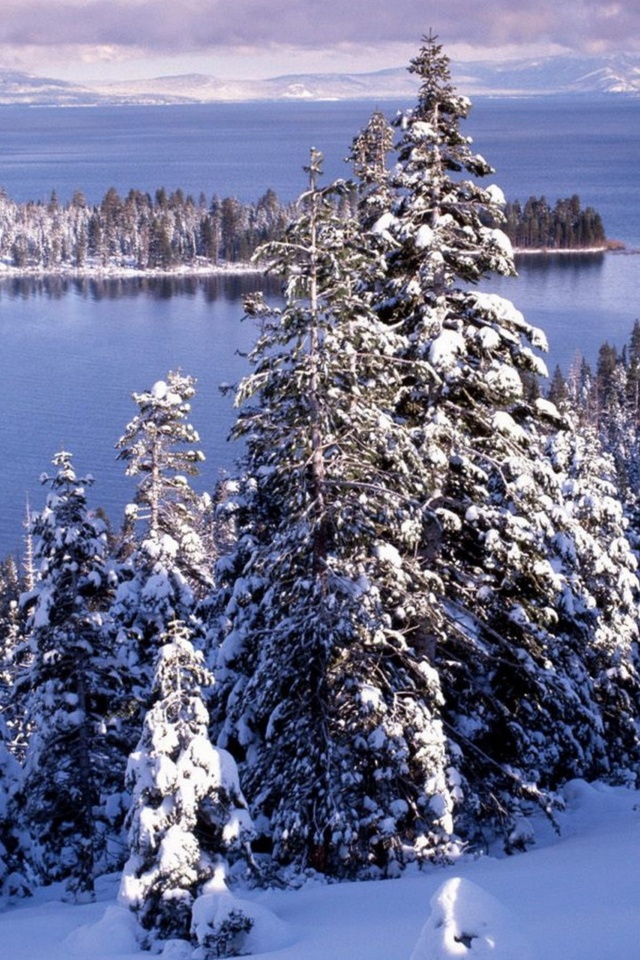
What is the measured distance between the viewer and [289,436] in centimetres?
1334

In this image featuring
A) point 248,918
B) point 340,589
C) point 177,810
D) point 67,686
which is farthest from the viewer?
point 67,686

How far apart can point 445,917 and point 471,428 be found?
8.23m

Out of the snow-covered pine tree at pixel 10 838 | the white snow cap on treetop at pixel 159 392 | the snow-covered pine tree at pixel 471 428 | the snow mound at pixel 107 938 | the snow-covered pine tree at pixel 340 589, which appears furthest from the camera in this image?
the white snow cap on treetop at pixel 159 392

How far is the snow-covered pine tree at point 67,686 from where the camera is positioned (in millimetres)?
18984

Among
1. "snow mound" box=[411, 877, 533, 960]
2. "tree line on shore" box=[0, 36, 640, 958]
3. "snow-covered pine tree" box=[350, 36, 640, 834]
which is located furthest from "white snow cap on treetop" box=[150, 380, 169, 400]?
"snow mound" box=[411, 877, 533, 960]

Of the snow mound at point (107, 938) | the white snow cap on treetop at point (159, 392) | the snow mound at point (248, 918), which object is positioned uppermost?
the white snow cap on treetop at point (159, 392)

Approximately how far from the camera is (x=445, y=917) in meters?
7.30

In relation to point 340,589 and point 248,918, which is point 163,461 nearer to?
point 340,589

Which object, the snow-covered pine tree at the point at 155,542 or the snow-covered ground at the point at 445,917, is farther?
the snow-covered pine tree at the point at 155,542

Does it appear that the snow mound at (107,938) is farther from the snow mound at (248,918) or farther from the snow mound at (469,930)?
the snow mound at (469,930)

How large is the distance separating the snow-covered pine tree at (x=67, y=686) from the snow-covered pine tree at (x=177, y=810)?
7581mm

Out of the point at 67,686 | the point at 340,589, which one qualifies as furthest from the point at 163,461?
the point at 340,589

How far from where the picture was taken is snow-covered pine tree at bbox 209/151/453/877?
512 inches

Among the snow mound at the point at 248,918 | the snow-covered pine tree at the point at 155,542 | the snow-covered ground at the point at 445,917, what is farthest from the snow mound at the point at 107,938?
the snow-covered pine tree at the point at 155,542
